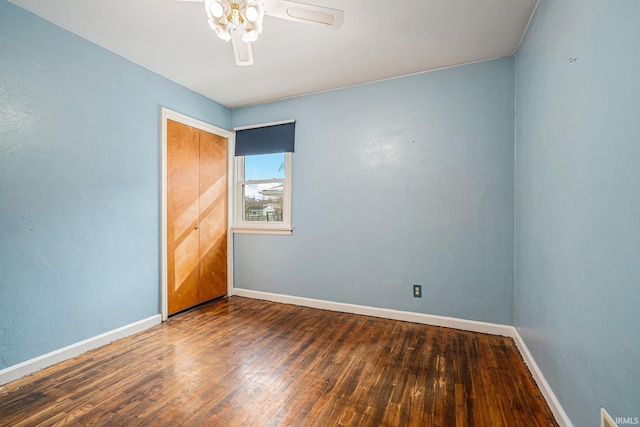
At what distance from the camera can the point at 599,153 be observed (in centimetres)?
112

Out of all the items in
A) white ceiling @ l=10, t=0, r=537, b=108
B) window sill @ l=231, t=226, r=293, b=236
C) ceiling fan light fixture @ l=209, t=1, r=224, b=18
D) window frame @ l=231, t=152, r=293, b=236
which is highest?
white ceiling @ l=10, t=0, r=537, b=108

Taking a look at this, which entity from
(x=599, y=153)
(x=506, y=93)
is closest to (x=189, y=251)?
(x=599, y=153)

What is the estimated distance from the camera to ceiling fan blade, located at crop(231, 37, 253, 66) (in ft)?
5.53

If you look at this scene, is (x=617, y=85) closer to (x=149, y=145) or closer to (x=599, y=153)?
(x=599, y=153)

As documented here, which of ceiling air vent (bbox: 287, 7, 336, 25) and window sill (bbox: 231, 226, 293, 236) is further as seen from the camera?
window sill (bbox: 231, 226, 293, 236)

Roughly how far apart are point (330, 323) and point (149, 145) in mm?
2686

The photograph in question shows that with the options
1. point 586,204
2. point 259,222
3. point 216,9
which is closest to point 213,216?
point 259,222

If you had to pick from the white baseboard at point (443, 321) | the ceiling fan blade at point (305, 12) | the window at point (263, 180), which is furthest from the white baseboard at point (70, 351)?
the ceiling fan blade at point (305, 12)

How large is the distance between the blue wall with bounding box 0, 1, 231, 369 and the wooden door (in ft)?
0.66

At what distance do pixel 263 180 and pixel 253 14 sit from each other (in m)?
2.39

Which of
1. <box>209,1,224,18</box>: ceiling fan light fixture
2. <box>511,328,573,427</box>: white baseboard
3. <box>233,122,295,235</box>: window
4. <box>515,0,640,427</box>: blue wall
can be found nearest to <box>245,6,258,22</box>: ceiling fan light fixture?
<box>209,1,224,18</box>: ceiling fan light fixture

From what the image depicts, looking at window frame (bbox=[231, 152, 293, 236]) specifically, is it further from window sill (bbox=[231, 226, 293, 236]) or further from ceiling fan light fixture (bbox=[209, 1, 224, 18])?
ceiling fan light fixture (bbox=[209, 1, 224, 18])

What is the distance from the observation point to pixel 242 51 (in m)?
1.76

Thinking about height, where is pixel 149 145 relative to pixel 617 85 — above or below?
above
